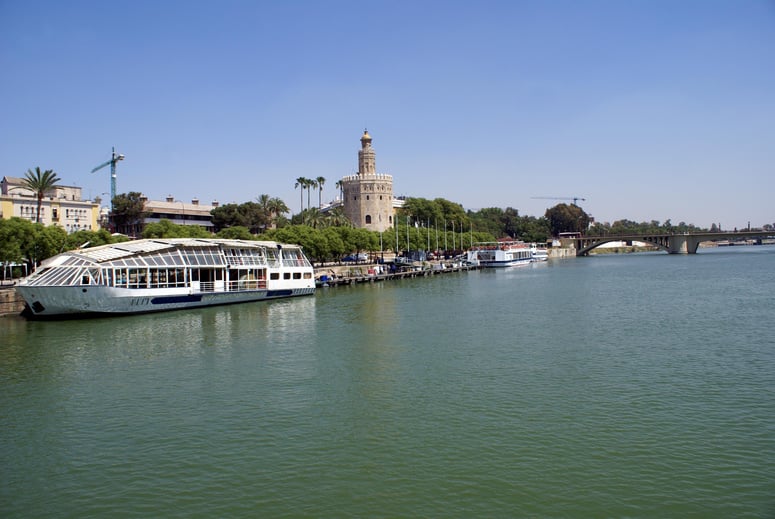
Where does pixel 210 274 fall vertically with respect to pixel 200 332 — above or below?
above

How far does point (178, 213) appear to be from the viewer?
396 ft

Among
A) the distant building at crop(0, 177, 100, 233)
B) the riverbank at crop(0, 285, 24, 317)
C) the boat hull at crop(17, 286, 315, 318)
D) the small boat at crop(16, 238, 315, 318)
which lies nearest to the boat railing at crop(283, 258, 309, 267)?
the small boat at crop(16, 238, 315, 318)

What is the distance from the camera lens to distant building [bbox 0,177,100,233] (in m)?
83.1

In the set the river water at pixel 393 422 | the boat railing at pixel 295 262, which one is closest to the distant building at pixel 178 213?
the boat railing at pixel 295 262

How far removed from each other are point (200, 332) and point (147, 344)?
5164 millimetres

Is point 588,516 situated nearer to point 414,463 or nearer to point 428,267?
point 414,463

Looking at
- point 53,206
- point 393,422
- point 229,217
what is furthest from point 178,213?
point 393,422

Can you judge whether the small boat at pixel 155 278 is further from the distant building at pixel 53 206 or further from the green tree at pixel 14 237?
the distant building at pixel 53 206

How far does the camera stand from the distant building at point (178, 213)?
116m

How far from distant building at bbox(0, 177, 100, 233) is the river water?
5087 centimetres

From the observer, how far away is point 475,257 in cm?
13625

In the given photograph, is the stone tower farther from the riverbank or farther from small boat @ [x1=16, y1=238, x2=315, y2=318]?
the riverbank

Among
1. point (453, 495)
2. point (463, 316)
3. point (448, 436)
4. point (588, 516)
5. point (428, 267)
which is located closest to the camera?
point (588, 516)

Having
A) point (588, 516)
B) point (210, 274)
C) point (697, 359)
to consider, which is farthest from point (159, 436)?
point (210, 274)
